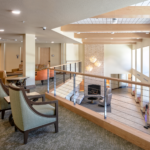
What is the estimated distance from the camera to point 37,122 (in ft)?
6.89

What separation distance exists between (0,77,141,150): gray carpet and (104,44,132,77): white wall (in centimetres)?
1002

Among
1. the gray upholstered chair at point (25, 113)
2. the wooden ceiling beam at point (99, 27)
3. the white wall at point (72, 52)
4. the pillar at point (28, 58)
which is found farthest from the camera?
the white wall at point (72, 52)

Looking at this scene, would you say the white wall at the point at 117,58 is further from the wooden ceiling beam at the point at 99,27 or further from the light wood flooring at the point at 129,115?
the wooden ceiling beam at the point at 99,27

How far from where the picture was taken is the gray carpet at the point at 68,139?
1.95 m

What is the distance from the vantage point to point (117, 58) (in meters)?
12.2

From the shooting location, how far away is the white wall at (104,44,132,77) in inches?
477

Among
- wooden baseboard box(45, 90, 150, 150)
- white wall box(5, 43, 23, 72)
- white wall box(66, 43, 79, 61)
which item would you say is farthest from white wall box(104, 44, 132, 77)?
wooden baseboard box(45, 90, 150, 150)

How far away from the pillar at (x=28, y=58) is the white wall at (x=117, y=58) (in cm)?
751

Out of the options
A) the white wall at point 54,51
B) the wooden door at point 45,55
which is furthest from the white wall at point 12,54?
the wooden door at point 45,55

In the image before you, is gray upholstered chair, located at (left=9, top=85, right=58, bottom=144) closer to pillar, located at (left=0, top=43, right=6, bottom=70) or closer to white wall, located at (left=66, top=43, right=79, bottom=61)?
white wall, located at (left=66, top=43, right=79, bottom=61)

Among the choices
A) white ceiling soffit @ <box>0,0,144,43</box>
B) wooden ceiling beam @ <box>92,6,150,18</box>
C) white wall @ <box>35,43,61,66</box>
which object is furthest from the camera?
white wall @ <box>35,43,61,66</box>

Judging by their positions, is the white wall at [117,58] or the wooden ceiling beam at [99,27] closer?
the wooden ceiling beam at [99,27]

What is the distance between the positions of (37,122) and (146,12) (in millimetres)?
3503

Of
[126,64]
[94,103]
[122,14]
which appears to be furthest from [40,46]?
[122,14]
